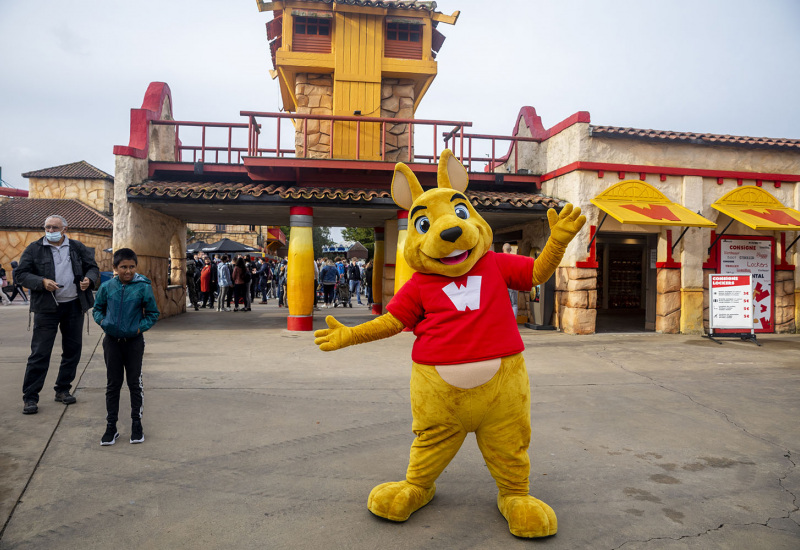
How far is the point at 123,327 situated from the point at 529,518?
306 centimetres

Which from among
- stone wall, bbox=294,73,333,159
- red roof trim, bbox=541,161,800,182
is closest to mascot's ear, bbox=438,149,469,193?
red roof trim, bbox=541,161,800,182

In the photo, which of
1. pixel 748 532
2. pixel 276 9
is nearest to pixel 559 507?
pixel 748 532

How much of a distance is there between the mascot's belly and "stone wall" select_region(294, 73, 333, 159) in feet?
34.8

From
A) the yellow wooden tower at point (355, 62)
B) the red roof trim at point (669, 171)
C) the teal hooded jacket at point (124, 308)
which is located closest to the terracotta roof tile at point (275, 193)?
the red roof trim at point (669, 171)

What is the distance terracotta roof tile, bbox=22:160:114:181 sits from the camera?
30.5 meters

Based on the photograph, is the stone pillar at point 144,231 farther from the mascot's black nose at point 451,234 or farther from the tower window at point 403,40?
the mascot's black nose at point 451,234

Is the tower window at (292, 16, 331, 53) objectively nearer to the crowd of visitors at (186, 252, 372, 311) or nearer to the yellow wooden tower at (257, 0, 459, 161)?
the yellow wooden tower at (257, 0, 459, 161)

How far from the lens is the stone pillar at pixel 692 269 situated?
34.5 ft

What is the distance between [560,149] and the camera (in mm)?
10906

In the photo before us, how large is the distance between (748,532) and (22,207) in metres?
32.5

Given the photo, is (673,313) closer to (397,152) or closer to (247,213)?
(397,152)

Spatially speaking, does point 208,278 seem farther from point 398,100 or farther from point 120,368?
point 120,368

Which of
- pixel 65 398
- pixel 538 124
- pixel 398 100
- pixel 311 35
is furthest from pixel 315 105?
pixel 65 398

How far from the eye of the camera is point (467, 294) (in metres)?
2.78
